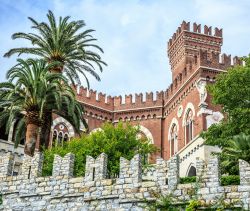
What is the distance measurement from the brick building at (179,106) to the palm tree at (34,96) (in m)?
10.2

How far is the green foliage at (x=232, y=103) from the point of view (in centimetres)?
2234

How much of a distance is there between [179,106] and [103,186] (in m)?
19.6

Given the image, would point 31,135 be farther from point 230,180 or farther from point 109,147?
point 230,180

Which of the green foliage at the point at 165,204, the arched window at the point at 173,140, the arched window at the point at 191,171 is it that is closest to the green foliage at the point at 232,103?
the arched window at the point at 191,171

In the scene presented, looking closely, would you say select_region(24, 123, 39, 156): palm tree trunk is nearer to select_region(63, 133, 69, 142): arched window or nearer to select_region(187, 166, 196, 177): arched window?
select_region(187, 166, 196, 177): arched window

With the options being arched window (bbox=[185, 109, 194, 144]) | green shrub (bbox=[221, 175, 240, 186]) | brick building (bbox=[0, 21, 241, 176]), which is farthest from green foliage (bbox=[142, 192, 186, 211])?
arched window (bbox=[185, 109, 194, 144])

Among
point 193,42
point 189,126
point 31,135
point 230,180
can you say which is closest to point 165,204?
point 230,180

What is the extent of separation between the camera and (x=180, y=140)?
34.1 m

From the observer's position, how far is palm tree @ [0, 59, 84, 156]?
21781 mm

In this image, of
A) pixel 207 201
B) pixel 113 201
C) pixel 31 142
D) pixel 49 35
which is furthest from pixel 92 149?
pixel 207 201

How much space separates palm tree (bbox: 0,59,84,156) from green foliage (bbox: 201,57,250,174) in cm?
625

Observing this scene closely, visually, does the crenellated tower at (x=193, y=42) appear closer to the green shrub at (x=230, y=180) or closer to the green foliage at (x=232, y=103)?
the green foliage at (x=232, y=103)

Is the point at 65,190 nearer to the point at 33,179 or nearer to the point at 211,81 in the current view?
the point at 33,179

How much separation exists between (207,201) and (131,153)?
12.1 metres
